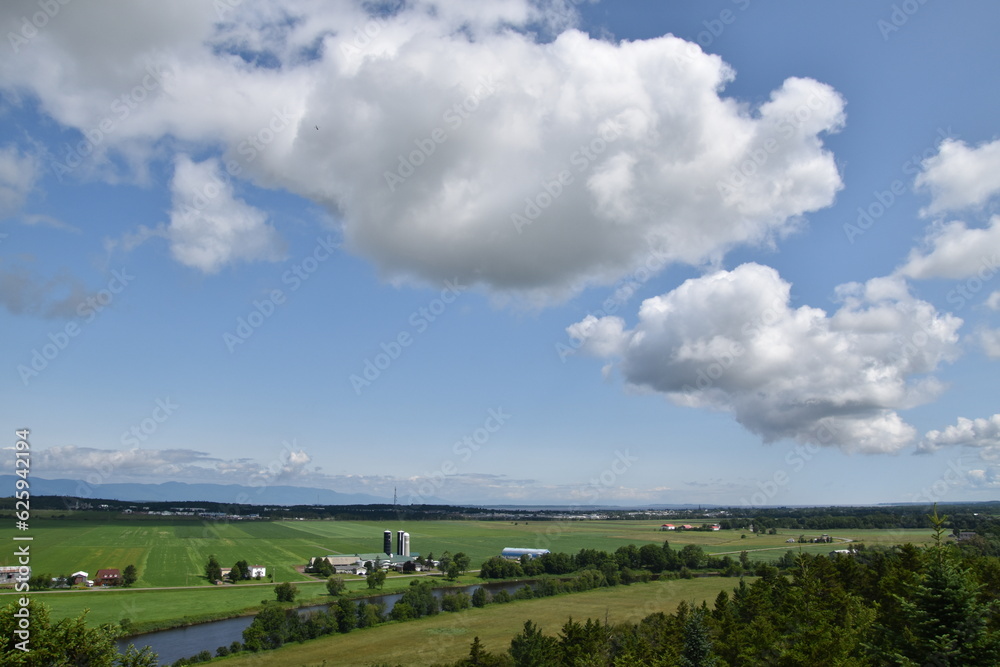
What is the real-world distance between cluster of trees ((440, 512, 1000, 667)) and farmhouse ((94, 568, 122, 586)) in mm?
82610

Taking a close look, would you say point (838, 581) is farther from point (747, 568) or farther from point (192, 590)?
point (192, 590)

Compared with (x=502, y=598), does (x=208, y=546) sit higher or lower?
lower

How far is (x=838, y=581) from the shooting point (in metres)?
55.9

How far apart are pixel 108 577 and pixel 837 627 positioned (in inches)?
4359

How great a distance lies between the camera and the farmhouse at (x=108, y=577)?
10112 centimetres

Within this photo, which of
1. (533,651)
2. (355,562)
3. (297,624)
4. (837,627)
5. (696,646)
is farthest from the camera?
(355,562)

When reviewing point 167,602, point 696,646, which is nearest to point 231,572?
point 167,602

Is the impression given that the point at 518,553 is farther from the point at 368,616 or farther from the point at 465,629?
the point at 465,629

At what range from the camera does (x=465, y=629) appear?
78062 millimetres

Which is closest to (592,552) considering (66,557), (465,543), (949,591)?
(465,543)

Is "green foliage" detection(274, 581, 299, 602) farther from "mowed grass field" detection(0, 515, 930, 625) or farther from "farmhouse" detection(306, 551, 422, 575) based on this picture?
"farmhouse" detection(306, 551, 422, 575)

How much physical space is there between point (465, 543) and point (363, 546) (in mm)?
33364

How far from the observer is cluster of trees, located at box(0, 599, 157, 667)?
1989 cm

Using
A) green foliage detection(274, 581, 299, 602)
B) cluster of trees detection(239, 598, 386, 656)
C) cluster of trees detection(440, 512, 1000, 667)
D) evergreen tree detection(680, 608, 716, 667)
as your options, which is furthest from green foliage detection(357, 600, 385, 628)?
evergreen tree detection(680, 608, 716, 667)
